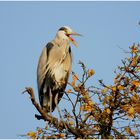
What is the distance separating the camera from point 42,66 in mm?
6473

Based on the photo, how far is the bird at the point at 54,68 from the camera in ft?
20.4

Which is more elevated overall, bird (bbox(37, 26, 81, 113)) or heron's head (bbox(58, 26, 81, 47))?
heron's head (bbox(58, 26, 81, 47))

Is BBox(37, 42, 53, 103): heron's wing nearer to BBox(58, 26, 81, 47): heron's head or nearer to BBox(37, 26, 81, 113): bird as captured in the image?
BBox(37, 26, 81, 113): bird

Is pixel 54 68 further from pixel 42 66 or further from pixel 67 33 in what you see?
pixel 67 33

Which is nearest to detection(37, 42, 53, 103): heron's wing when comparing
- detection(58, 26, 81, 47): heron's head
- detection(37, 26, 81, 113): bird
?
detection(37, 26, 81, 113): bird

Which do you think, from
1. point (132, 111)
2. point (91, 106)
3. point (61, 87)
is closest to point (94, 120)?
point (91, 106)

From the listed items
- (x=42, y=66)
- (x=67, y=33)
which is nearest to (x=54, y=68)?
(x=42, y=66)

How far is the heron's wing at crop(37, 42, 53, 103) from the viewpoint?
636 cm

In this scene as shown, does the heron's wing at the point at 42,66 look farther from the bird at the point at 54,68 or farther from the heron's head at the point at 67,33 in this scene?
the heron's head at the point at 67,33

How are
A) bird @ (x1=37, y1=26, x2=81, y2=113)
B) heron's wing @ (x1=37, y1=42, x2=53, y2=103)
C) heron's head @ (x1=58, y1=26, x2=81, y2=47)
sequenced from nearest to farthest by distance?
bird @ (x1=37, y1=26, x2=81, y2=113)
heron's wing @ (x1=37, y1=42, x2=53, y2=103)
heron's head @ (x1=58, y1=26, x2=81, y2=47)

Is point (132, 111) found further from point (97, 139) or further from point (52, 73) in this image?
point (52, 73)

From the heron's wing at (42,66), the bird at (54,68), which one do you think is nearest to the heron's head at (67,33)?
the bird at (54,68)

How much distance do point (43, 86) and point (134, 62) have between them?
2.77 metres

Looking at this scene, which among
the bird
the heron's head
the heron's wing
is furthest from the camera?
the heron's head
